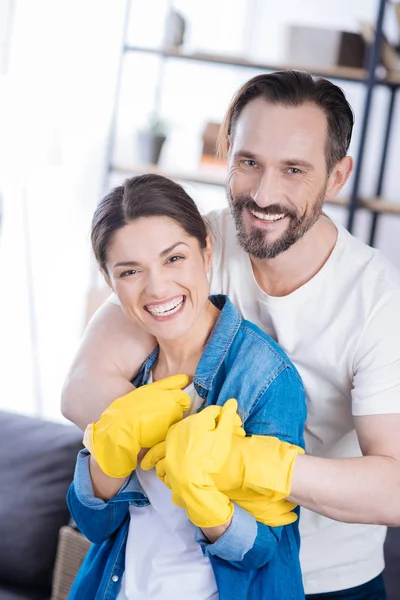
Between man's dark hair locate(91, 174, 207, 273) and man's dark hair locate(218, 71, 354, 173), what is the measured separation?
0.85ft

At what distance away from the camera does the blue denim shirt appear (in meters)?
1.14

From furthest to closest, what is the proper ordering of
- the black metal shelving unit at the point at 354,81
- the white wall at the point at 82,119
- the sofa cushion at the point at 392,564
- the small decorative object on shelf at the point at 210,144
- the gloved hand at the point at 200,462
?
1. the white wall at the point at 82,119
2. the small decorative object on shelf at the point at 210,144
3. the black metal shelving unit at the point at 354,81
4. the sofa cushion at the point at 392,564
5. the gloved hand at the point at 200,462

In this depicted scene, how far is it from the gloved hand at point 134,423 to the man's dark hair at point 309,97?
0.54 metres

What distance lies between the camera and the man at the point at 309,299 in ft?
4.32

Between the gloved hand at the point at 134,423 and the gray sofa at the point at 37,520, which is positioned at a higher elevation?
the gloved hand at the point at 134,423

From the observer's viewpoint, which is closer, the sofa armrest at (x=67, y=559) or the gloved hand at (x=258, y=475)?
the gloved hand at (x=258, y=475)

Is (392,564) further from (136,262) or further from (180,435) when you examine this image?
(136,262)

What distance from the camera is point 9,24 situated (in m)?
3.27

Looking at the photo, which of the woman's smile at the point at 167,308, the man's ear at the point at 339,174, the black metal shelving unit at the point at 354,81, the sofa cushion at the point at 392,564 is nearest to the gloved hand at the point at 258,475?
the woman's smile at the point at 167,308

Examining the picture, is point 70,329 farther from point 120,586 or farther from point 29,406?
point 120,586

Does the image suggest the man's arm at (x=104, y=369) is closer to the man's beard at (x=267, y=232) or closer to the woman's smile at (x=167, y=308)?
the woman's smile at (x=167, y=308)

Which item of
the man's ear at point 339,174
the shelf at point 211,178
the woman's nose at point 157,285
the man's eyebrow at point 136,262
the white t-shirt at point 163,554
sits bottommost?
the white t-shirt at point 163,554

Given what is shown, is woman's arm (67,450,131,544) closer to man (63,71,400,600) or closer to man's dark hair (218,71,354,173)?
man (63,71,400,600)

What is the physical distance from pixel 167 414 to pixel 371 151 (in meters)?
2.73
